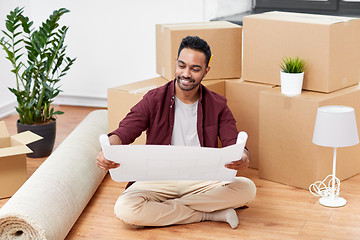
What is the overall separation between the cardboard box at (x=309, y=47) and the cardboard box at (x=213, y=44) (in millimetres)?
134

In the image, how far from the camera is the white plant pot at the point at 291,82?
2.93 metres

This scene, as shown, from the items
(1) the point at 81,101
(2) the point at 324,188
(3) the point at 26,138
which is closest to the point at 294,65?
(2) the point at 324,188

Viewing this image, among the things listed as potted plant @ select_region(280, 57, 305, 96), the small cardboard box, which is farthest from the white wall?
potted plant @ select_region(280, 57, 305, 96)

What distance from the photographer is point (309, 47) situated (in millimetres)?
2961

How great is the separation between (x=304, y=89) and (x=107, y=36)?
6.03 ft

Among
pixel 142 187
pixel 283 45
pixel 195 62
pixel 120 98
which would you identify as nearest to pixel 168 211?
pixel 142 187

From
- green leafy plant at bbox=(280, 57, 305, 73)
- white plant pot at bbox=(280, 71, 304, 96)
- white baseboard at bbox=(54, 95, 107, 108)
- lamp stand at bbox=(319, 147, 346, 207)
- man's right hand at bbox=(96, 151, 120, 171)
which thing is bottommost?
lamp stand at bbox=(319, 147, 346, 207)

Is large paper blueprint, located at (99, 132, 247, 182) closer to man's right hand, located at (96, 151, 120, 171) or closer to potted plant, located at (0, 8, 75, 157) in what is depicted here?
man's right hand, located at (96, 151, 120, 171)

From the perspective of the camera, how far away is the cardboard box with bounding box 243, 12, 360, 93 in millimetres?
2928

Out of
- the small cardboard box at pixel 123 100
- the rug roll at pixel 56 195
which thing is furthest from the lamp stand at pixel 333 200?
the rug roll at pixel 56 195

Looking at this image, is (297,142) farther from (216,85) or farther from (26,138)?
(26,138)

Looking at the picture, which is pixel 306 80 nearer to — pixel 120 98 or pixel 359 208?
pixel 359 208

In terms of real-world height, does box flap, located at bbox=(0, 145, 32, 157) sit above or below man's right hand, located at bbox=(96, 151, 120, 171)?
below

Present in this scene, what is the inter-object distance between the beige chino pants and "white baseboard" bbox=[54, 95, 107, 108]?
198 centimetres
